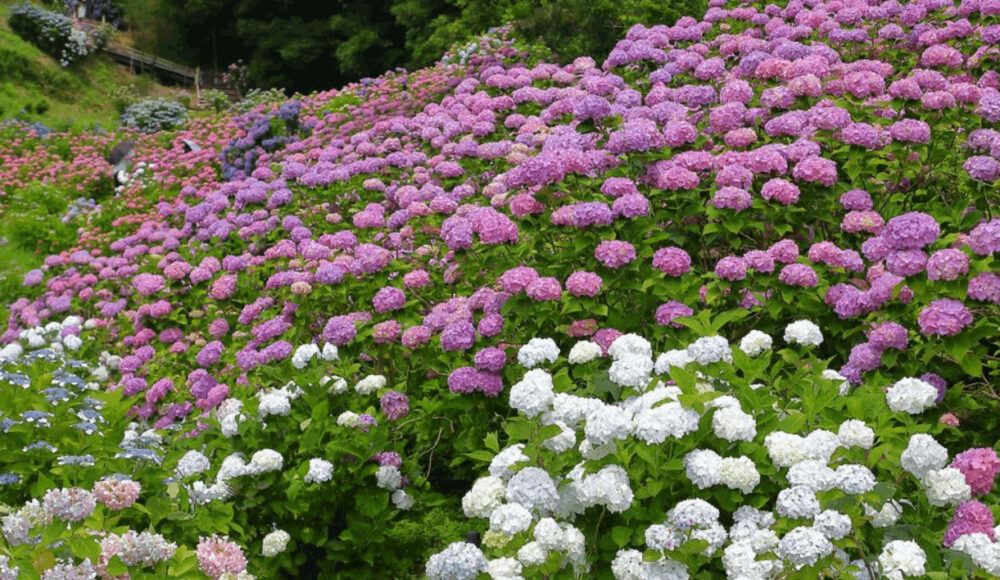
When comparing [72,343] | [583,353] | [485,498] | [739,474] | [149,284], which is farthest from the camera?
[149,284]

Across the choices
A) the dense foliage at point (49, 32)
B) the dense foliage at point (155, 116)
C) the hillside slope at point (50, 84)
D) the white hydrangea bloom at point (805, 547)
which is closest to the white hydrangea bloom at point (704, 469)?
the white hydrangea bloom at point (805, 547)

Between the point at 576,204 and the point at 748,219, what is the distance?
2.48 feet

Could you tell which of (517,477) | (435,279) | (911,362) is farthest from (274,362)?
(911,362)

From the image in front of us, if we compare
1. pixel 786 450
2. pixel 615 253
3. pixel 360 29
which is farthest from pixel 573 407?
pixel 360 29

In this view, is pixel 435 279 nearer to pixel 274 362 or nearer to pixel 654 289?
pixel 274 362

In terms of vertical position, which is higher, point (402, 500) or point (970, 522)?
point (970, 522)

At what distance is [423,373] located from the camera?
402cm

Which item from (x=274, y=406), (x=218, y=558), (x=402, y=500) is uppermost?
(x=218, y=558)

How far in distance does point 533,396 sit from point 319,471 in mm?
1159

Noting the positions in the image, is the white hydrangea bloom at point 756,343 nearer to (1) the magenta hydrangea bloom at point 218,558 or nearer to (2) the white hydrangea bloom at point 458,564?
(2) the white hydrangea bloom at point 458,564

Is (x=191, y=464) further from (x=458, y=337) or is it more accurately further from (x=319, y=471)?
(x=458, y=337)

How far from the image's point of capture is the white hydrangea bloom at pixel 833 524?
1.87m

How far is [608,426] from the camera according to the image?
7.22 ft

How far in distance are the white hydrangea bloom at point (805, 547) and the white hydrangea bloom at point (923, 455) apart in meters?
0.42
